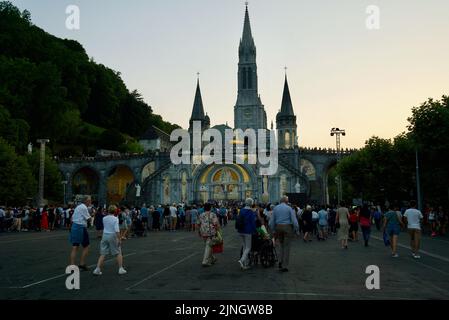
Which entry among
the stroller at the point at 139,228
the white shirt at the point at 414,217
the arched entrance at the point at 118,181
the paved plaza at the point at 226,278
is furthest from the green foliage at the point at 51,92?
the white shirt at the point at 414,217

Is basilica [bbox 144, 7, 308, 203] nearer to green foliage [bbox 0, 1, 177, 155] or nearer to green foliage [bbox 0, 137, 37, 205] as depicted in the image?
green foliage [bbox 0, 1, 177, 155]

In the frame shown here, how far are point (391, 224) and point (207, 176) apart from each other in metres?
51.6

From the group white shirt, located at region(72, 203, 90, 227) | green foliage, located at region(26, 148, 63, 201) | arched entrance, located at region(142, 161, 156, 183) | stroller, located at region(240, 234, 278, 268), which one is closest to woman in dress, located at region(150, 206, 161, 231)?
stroller, located at region(240, 234, 278, 268)

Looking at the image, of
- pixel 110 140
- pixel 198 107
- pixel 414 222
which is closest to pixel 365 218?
pixel 414 222

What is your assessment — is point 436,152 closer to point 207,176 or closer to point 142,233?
point 142,233

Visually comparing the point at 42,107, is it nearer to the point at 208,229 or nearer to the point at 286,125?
the point at 286,125

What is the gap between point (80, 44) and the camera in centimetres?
8869

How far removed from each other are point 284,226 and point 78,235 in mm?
4867

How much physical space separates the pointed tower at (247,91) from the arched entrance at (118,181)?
72.2 ft

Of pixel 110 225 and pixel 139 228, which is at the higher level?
pixel 110 225

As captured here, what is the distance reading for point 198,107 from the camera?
80688 millimetres

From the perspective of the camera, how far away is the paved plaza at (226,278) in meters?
7.25

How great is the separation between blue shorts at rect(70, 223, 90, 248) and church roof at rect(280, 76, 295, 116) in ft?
234
